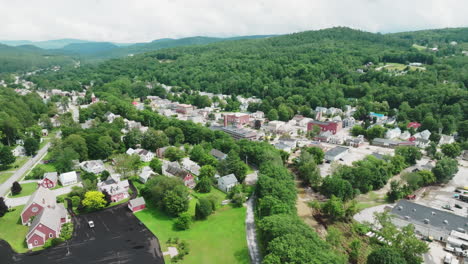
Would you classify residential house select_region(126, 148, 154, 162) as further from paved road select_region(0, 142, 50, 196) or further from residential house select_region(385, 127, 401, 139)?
residential house select_region(385, 127, 401, 139)

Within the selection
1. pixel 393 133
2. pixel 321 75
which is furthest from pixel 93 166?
pixel 321 75

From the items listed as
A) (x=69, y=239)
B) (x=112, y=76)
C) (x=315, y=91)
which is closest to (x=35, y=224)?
(x=69, y=239)

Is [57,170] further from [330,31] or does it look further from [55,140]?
[330,31]

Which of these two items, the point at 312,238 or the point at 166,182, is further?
the point at 166,182

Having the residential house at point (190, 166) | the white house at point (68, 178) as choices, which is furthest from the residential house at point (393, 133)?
the white house at point (68, 178)

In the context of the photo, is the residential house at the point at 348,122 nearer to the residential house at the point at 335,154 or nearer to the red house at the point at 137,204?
the residential house at the point at 335,154

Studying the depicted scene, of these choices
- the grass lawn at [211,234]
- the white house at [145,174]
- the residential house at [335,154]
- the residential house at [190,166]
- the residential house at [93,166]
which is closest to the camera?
the grass lawn at [211,234]
